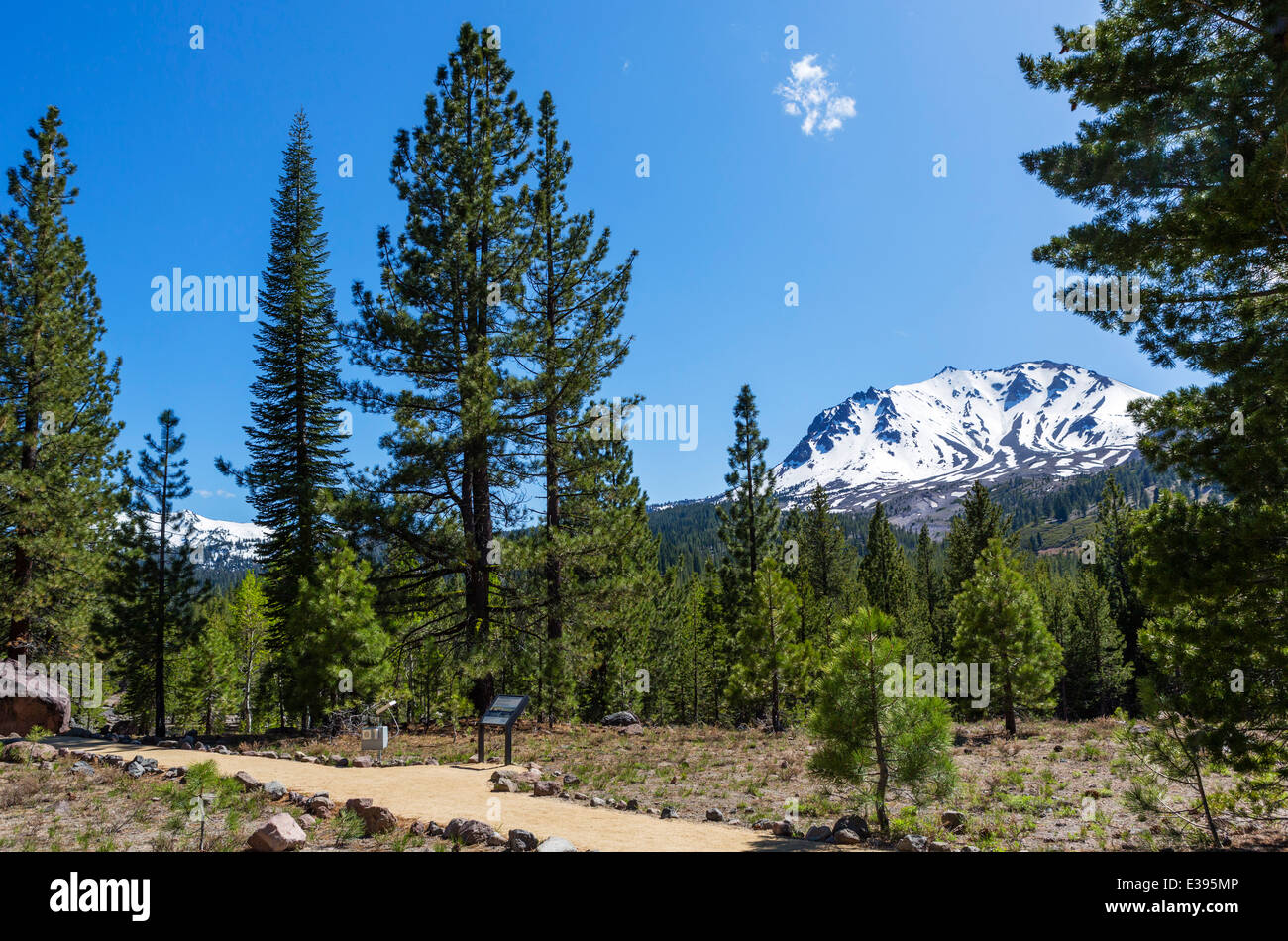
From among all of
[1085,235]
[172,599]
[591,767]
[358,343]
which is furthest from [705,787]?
[172,599]

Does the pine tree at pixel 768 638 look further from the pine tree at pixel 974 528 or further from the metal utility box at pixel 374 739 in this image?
the pine tree at pixel 974 528

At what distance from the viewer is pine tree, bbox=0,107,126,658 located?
20000 mm

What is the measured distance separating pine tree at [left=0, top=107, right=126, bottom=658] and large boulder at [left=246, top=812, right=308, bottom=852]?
19.3m

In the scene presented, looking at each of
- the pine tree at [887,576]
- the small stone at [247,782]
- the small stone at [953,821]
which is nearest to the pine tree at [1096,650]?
the pine tree at [887,576]

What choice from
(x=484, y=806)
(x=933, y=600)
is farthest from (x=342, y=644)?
(x=933, y=600)

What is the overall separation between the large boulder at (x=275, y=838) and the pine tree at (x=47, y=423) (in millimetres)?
19303

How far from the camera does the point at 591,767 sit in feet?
40.8

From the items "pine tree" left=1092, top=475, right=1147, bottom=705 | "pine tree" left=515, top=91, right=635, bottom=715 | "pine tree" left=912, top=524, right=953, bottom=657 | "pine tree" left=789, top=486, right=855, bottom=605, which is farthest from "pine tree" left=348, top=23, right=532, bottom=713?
"pine tree" left=1092, top=475, right=1147, bottom=705

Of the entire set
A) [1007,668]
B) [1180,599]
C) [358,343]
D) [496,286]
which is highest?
[496,286]

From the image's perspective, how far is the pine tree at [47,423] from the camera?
65.6ft

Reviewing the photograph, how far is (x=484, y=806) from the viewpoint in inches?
344
